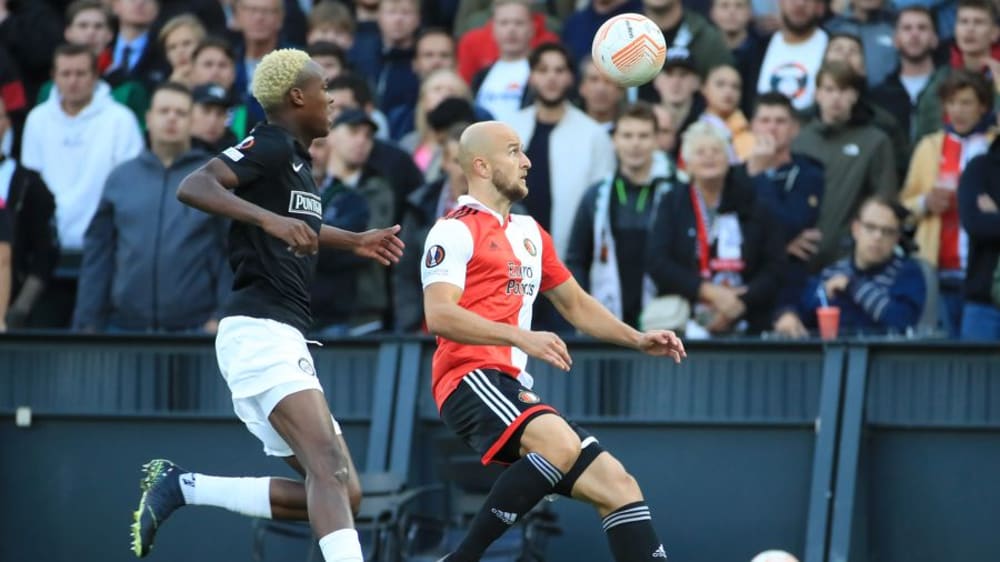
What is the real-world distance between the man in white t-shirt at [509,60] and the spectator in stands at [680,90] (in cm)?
105

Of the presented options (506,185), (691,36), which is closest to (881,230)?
(691,36)

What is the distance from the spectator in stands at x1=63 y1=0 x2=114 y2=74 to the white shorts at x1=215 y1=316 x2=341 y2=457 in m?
6.91

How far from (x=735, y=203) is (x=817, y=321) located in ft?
3.15

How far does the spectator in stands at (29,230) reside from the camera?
1315 centimetres

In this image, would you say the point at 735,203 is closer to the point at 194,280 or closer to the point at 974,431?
the point at 974,431

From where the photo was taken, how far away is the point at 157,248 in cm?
1259

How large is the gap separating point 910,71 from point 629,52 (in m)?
4.85

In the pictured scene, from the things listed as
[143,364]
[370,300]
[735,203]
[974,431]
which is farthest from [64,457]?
[974,431]

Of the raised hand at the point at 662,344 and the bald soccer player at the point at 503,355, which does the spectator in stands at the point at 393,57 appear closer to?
the bald soccer player at the point at 503,355

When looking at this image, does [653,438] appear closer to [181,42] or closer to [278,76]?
[278,76]

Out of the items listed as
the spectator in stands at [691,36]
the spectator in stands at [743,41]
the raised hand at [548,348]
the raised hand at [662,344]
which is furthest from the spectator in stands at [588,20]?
the raised hand at [548,348]

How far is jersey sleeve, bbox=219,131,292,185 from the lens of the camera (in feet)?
28.2

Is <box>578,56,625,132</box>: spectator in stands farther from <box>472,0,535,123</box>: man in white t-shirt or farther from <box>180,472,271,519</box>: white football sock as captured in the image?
<box>180,472,271,519</box>: white football sock

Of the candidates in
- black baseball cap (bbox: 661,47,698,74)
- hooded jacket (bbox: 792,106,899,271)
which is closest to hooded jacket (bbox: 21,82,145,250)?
black baseball cap (bbox: 661,47,698,74)
